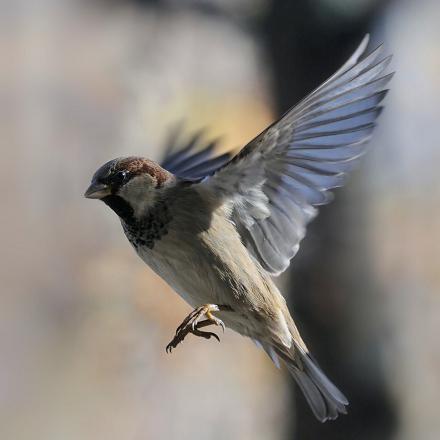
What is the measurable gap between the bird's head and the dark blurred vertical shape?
99cm

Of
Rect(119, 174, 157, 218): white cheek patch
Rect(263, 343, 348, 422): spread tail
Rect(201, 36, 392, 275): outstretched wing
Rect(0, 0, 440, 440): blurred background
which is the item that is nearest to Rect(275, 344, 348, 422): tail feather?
Rect(263, 343, 348, 422): spread tail

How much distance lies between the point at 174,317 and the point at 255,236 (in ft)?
2.69

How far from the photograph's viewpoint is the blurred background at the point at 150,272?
2.01 metres

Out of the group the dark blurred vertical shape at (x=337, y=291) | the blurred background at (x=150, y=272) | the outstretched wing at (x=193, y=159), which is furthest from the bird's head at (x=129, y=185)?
the dark blurred vertical shape at (x=337, y=291)

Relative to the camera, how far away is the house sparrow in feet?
3.74

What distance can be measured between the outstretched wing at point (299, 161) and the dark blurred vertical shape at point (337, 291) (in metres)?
0.91

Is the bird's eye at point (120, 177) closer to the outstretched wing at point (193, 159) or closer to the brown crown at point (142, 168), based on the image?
the brown crown at point (142, 168)

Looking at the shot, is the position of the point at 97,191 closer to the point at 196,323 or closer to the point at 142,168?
the point at 142,168

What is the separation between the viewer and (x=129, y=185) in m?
1.18

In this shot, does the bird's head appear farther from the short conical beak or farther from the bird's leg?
the bird's leg

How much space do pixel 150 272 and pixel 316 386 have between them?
0.75 metres

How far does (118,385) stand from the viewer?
6.73 ft

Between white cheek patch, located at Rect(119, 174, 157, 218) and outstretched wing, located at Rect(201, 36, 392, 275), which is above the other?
white cheek patch, located at Rect(119, 174, 157, 218)

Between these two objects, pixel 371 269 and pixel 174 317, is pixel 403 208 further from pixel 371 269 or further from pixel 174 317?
pixel 174 317
